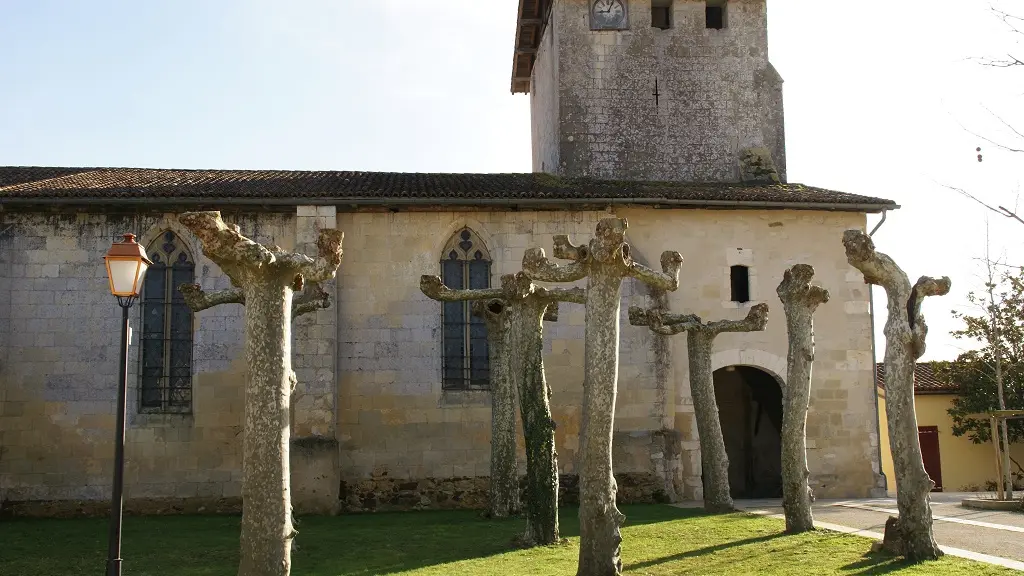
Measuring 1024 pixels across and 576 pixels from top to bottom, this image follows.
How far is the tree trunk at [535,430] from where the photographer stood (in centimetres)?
1131

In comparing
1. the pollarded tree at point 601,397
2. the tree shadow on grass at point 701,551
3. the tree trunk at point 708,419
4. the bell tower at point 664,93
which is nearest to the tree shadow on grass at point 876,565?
the tree shadow on grass at point 701,551

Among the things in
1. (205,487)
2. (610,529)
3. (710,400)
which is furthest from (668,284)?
(205,487)

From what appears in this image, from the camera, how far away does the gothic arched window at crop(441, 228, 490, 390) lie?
1803cm

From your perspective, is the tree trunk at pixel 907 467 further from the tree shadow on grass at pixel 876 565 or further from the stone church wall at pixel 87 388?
the stone church wall at pixel 87 388

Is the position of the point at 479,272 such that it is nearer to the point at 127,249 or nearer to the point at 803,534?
the point at 803,534

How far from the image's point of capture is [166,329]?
1744 cm

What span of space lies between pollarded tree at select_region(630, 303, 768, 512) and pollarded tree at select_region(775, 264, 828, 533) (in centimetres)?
220

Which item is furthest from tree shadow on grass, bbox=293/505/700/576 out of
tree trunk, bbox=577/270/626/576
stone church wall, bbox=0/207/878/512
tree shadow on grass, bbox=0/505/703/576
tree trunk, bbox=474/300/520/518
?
tree trunk, bbox=577/270/626/576

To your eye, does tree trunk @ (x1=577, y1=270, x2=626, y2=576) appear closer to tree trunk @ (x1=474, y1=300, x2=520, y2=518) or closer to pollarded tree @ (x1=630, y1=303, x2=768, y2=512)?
tree trunk @ (x1=474, y1=300, x2=520, y2=518)

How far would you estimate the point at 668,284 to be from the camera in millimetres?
10391

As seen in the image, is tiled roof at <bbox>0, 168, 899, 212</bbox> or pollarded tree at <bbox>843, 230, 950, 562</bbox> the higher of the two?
tiled roof at <bbox>0, 168, 899, 212</bbox>

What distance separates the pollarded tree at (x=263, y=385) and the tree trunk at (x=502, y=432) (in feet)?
19.1

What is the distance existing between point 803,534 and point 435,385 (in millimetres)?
7745

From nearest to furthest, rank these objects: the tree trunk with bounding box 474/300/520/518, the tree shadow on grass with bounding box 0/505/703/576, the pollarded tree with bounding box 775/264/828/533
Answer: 1. the tree shadow on grass with bounding box 0/505/703/576
2. the pollarded tree with bounding box 775/264/828/533
3. the tree trunk with bounding box 474/300/520/518
